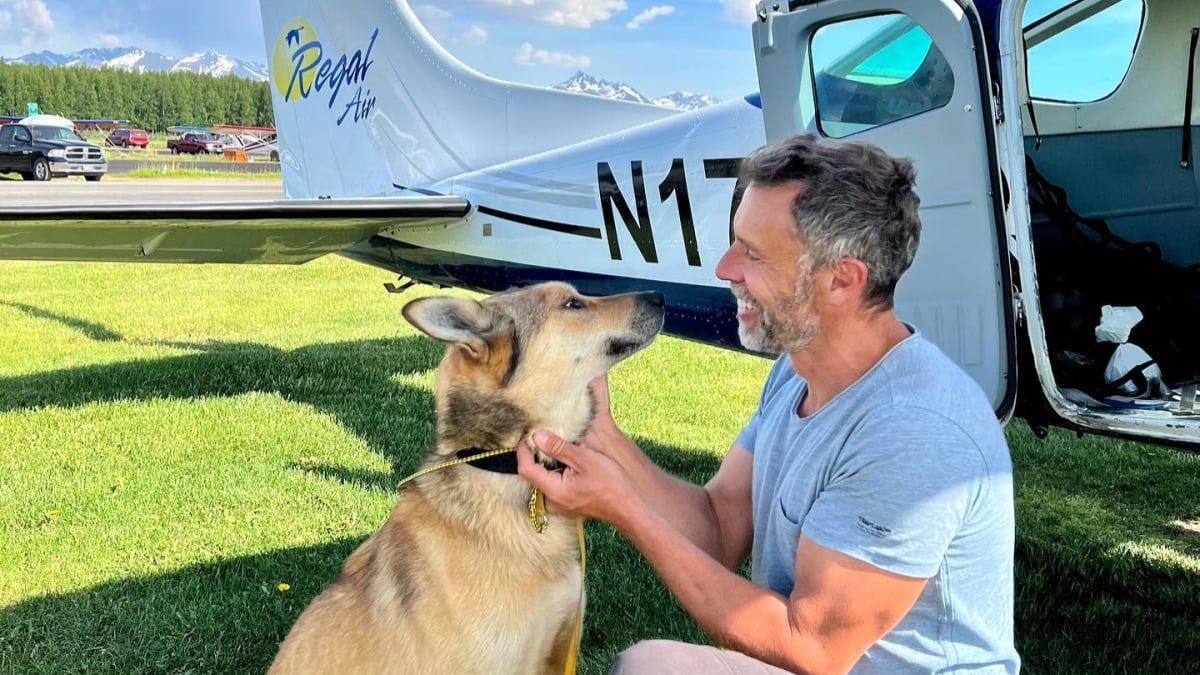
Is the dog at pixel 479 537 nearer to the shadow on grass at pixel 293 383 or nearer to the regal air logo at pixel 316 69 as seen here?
the shadow on grass at pixel 293 383

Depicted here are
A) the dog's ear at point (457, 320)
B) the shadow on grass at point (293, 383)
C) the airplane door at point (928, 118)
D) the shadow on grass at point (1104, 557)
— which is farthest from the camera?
the shadow on grass at point (293, 383)

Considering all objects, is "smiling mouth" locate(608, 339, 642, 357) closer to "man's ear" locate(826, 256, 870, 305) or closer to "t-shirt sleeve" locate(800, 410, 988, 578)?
"man's ear" locate(826, 256, 870, 305)

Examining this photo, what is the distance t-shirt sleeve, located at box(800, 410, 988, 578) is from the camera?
193 centimetres

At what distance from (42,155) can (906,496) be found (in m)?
38.9

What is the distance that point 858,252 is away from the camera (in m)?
2.16

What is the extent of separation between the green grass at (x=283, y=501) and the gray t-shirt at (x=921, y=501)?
1758 mm

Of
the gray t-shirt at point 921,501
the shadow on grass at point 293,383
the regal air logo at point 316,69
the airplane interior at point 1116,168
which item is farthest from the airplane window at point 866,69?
the regal air logo at point 316,69

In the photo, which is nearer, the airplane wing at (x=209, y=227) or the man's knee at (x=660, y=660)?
the man's knee at (x=660, y=660)

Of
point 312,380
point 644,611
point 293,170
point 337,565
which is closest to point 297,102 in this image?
point 293,170

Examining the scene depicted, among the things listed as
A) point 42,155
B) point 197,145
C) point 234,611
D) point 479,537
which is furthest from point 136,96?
point 479,537

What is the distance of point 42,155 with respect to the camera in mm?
34344

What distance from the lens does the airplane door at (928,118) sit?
11.2 feet

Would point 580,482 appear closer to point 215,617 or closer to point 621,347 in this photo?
point 621,347

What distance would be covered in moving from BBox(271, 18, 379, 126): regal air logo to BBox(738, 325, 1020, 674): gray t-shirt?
7.20 meters
